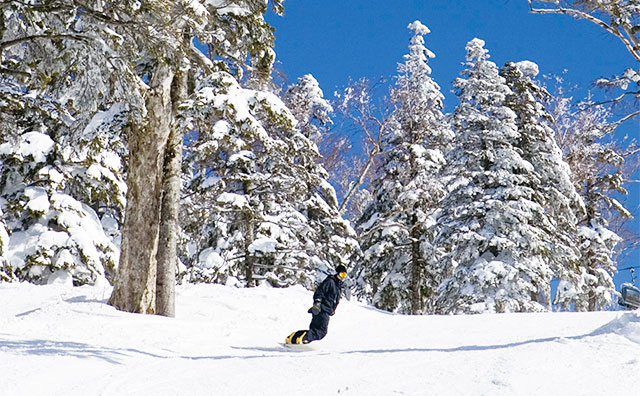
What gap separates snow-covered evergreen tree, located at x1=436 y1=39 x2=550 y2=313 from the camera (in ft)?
64.8

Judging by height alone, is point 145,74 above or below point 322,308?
above

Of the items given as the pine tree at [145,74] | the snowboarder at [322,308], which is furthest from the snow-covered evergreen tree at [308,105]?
the snowboarder at [322,308]

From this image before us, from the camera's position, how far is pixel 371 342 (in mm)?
9672

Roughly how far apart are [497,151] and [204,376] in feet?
58.5

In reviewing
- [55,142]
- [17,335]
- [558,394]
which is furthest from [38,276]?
[558,394]

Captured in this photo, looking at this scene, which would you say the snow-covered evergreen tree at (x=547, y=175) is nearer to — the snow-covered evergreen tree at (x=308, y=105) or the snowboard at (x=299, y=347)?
the snow-covered evergreen tree at (x=308, y=105)

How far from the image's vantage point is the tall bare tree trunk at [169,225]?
11.3 metres

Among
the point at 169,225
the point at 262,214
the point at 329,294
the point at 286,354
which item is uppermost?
the point at 262,214

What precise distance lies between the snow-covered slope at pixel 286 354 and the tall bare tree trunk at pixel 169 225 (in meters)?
0.64

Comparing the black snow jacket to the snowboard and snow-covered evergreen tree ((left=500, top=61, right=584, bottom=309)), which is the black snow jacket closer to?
the snowboard

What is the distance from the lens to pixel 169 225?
37.4 ft

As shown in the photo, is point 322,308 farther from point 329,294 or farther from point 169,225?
point 169,225

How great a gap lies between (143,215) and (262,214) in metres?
9.66

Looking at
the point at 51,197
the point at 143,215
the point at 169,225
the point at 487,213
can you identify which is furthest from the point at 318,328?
the point at 487,213
